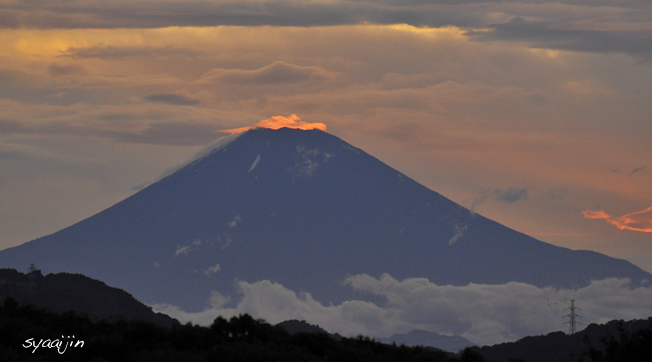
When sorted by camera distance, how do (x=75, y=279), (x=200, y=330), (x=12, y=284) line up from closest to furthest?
(x=200, y=330) → (x=12, y=284) → (x=75, y=279)

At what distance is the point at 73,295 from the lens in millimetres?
113875

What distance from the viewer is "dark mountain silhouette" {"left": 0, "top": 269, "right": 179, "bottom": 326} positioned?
342 ft

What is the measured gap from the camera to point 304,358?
154ft

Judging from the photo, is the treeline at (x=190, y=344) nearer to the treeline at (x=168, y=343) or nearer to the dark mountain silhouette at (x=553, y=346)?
the treeline at (x=168, y=343)

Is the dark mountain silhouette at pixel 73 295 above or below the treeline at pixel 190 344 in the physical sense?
above

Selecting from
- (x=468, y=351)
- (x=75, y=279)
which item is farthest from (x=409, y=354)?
(x=75, y=279)

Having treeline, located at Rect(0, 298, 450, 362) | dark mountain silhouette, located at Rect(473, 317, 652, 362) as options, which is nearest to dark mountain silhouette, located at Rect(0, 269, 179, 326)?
dark mountain silhouette, located at Rect(473, 317, 652, 362)

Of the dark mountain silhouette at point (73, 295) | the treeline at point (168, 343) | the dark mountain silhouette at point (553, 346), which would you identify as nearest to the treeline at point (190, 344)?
the treeline at point (168, 343)

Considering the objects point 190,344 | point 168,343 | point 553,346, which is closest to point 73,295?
point 553,346

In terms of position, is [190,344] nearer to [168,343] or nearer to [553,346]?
[168,343]

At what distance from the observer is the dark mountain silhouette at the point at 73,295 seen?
104 meters

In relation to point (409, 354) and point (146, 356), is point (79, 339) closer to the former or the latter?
point (146, 356)

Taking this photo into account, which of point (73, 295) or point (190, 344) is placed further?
point (73, 295)

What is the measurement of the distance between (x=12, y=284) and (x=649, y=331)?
266 feet
